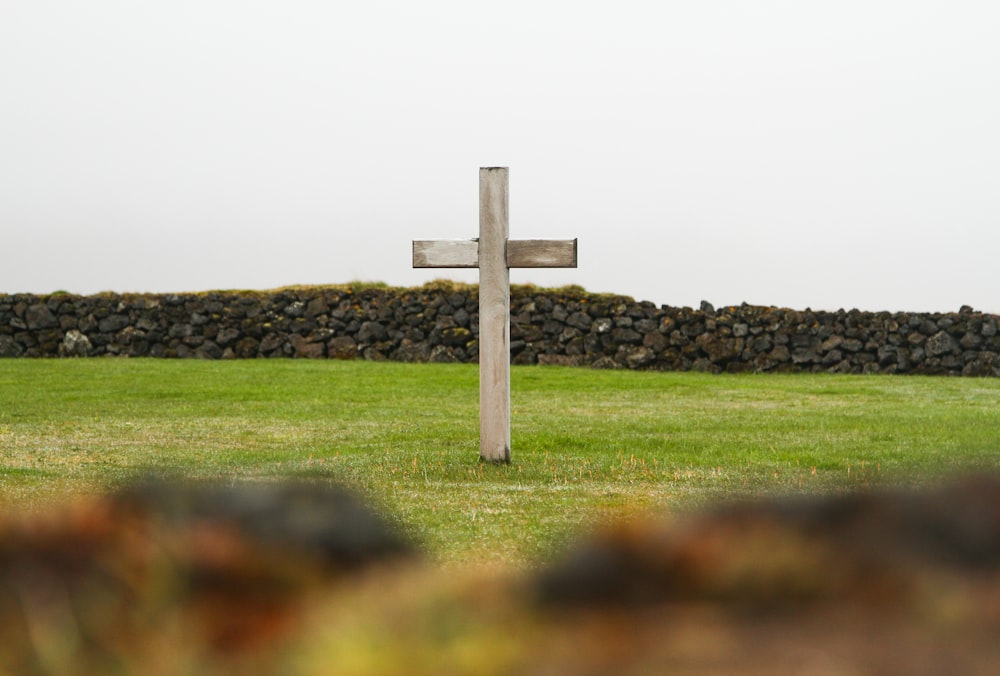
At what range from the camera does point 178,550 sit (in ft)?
3.93

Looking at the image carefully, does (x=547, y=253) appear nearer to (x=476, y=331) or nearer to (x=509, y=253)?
(x=509, y=253)

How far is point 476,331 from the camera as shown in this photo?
22844 mm

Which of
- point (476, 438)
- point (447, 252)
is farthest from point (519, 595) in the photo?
point (476, 438)

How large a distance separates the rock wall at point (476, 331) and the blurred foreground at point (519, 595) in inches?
827

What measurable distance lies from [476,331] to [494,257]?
48.7 feet

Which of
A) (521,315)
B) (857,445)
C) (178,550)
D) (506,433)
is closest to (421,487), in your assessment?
(506,433)

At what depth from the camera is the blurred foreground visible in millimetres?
893

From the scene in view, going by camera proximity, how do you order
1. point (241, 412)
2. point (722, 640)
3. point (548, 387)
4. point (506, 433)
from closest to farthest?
1. point (722, 640)
2. point (506, 433)
3. point (241, 412)
4. point (548, 387)

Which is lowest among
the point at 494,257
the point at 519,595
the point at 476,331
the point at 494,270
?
the point at 476,331

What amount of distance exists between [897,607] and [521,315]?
22260mm

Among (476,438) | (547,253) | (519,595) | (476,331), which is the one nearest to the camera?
(519,595)

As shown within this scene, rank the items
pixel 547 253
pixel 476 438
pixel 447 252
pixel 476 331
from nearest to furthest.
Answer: pixel 547 253 → pixel 447 252 → pixel 476 438 → pixel 476 331

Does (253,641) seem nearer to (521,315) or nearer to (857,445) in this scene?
(857,445)

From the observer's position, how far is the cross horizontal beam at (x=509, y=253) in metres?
7.95
